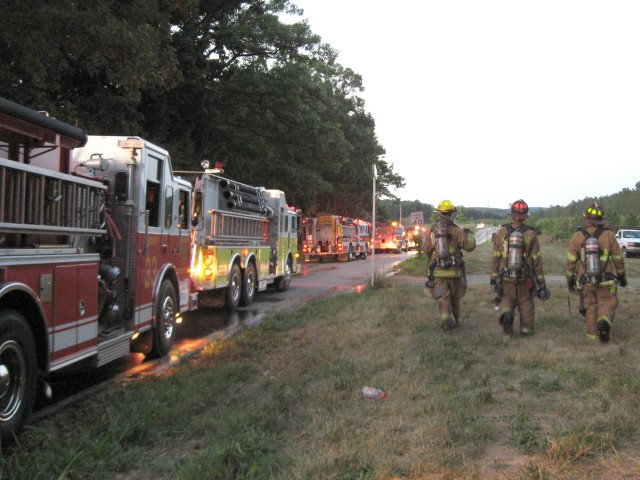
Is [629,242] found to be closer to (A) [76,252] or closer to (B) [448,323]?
(B) [448,323]

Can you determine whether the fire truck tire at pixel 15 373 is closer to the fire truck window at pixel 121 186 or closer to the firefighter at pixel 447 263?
the fire truck window at pixel 121 186

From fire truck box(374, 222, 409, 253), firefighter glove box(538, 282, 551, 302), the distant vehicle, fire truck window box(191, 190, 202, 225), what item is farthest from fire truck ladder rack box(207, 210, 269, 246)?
fire truck box(374, 222, 409, 253)

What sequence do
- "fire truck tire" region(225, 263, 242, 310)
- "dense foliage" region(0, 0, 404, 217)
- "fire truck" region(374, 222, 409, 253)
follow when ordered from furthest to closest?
"fire truck" region(374, 222, 409, 253), "fire truck tire" region(225, 263, 242, 310), "dense foliage" region(0, 0, 404, 217)

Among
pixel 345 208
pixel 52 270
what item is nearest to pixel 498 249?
pixel 52 270

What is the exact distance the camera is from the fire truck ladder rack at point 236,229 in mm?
11750

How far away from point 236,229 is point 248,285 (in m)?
1.53

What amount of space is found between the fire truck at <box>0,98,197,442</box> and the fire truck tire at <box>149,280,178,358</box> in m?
0.01

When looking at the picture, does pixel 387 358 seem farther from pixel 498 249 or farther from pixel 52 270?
pixel 52 270

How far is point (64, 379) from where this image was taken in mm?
6785

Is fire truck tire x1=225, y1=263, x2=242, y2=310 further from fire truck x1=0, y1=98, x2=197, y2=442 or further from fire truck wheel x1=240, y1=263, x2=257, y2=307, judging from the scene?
fire truck x1=0, y1=98, x2=197, y2=442

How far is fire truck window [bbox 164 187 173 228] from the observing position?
801 centimetres

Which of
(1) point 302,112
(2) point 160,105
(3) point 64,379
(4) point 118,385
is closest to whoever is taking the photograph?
Result: (4) point 118,385

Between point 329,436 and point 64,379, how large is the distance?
400 centimetres

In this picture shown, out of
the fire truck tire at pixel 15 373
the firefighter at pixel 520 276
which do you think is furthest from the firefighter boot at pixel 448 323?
the fire truck tire at pixel 15 373
